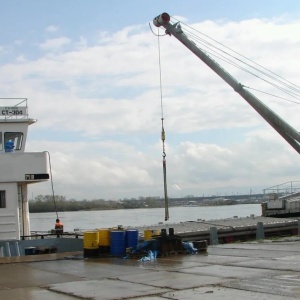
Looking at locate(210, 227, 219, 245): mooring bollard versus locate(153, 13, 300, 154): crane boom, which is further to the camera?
locate(210, 227, 219, 245): mooring bollard

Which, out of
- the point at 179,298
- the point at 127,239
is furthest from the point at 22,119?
the point at 179,298

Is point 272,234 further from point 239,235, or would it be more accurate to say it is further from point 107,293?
point 107,293

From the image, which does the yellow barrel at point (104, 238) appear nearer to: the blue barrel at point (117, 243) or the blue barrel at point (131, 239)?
the blue barrel at point (117, 243)

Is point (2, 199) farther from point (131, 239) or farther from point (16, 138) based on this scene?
point (131, 239)

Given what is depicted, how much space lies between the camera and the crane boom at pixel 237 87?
683 inches

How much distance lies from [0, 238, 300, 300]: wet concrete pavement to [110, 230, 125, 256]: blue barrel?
0.80m

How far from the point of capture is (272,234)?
2461cm

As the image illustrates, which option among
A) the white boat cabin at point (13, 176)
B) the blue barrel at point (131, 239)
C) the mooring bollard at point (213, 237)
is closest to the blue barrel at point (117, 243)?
the blue barrel at point (131, 239)

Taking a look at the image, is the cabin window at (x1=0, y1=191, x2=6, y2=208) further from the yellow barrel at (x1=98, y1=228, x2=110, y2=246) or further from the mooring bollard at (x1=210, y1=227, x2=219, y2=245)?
the mooring bollard at (x1=210, y1=227, x2=219, y2=245)

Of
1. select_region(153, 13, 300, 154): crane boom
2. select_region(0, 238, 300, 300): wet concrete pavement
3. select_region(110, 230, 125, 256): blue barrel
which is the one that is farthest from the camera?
select_region(153, 13, 300, 154): crane boom

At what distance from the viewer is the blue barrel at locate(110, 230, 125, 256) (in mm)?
15719

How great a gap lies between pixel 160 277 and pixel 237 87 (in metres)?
9.42

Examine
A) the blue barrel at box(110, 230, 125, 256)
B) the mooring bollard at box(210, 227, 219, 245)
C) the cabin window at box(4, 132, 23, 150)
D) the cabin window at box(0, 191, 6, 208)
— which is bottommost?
the mooring bollard at box(210, 227, 219, 245)

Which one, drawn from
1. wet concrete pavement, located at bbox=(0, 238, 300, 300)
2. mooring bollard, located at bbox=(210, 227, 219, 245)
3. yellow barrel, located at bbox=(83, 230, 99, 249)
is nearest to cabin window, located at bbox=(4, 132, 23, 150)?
wet concrete pavement, located at bbox=(0, 238, 300, 300)
